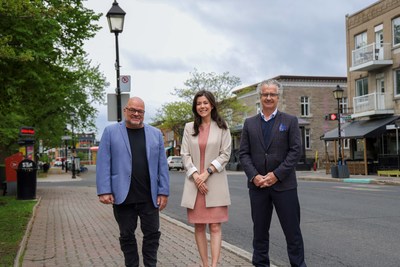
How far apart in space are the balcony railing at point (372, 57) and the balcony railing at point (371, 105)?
1864 millimetres

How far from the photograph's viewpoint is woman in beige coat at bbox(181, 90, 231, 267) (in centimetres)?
526

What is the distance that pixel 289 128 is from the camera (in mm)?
5176

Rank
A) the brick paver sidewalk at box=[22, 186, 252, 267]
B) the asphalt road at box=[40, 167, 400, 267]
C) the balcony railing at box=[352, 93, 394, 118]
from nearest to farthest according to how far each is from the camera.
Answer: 1. the brick paver sidewalk at box=[22, 186, 252, 267]
2. the asphalt road at box=[40, 167, 400, 267]
3. the balcony railing at box=[352, 93, 394, 118]

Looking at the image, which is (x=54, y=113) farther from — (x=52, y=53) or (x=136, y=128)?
(x=136, y=128)

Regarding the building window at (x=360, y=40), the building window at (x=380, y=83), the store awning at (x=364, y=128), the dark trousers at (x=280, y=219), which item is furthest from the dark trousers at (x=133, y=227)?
the building window at (x=360, y=40)

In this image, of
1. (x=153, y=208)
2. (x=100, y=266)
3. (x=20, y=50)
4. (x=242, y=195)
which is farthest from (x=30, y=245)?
(x=242, y=195)

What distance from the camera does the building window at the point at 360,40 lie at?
1341 inches

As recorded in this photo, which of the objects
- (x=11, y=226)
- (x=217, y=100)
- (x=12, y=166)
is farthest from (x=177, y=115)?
(x=11, y=226)

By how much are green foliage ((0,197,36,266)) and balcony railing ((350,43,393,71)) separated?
2409cm

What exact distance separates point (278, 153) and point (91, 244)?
4.08 metres

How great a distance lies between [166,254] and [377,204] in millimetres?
8145

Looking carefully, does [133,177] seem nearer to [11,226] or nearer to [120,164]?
[120,164]

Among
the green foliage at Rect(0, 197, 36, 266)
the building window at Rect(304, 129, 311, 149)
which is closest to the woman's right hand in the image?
the green foliage at Rect(0, 197, 36, 266)

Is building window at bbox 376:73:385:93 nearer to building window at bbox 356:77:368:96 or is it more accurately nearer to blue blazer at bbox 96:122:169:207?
building window at bbox 356:77:368:96
